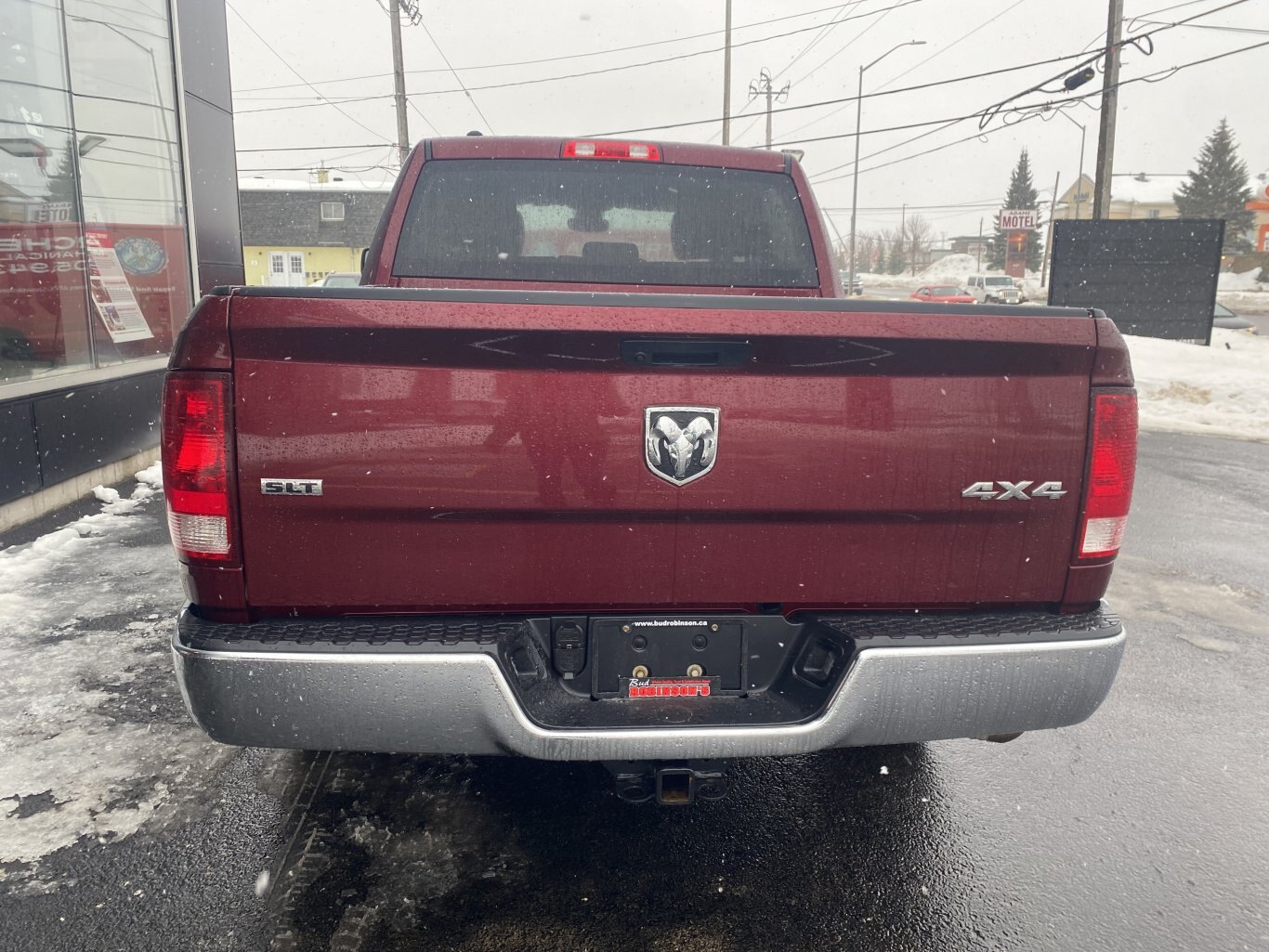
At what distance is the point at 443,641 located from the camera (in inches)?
84.7

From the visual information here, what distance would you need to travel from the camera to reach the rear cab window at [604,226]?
347 centimetres

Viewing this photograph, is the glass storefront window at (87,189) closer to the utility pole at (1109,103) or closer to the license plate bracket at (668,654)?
the license plate bracket at (668,654)

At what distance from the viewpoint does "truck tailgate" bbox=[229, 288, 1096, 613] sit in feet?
6.82

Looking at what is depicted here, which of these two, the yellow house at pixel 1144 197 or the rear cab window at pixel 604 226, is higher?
the yellow house at pixel 1144 197

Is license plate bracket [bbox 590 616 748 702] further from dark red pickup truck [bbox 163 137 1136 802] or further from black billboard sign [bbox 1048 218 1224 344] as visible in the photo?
black billboard sign [bbox 1048 218 1224 344]

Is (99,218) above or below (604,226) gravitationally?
above

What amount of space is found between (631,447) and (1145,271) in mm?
20053

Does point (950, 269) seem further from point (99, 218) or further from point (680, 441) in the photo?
point (680, 441)

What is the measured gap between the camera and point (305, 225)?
4912cm

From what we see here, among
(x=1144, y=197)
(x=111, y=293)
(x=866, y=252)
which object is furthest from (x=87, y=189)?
(x=866, y=252)

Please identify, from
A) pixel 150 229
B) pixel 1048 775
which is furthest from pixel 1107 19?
pixel 1048 775

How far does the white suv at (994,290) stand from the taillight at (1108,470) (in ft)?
137

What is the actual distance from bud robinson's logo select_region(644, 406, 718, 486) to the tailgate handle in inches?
4.2

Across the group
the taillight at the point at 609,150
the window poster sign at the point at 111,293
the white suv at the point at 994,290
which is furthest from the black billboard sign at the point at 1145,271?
the white suv at the point at 994,290
